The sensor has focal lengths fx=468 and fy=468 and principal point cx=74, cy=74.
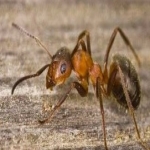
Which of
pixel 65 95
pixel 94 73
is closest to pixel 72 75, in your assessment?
pixel 94 73

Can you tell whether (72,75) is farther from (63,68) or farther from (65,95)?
(65,95)

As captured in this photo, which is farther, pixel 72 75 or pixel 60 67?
pixel 72 75

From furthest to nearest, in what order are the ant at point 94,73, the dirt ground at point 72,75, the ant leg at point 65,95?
the ant at point 94,73
the ant leg at point 65,95
the dirt ground at point 72,75

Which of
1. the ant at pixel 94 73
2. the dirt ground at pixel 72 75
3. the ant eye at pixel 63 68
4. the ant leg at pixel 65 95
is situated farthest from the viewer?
the ant eye at pixel 63 68

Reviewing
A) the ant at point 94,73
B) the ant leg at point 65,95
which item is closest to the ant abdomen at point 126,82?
the ant at point 94,73

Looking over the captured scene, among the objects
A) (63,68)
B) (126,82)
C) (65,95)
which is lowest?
(65,95)

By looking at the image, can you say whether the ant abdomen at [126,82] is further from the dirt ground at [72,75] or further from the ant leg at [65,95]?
the ant leg at [65,95]

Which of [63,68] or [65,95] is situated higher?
[63,68]
